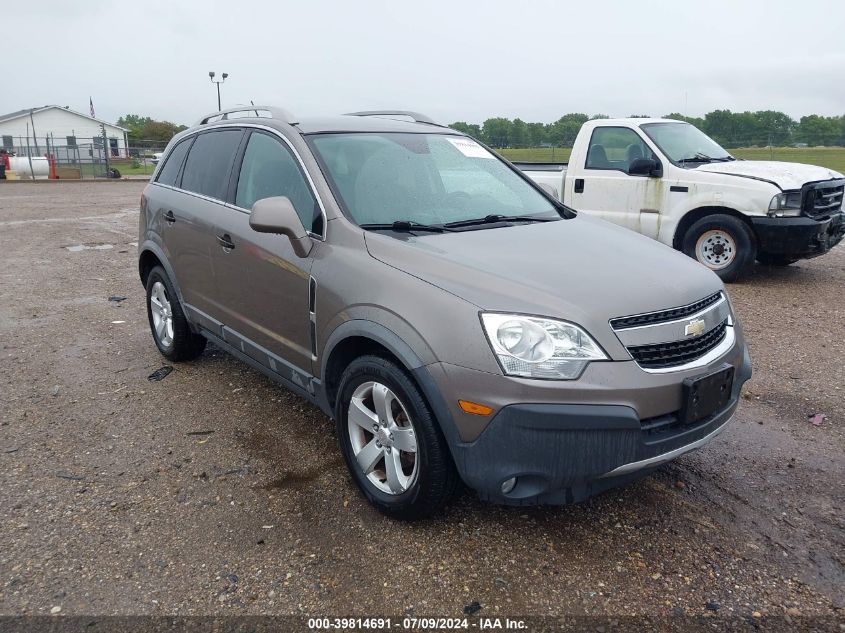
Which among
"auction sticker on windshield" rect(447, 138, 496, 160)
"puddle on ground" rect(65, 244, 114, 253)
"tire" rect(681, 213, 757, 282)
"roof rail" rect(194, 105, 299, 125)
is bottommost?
"puddle on ground" rect(65, 244, 114, 253)

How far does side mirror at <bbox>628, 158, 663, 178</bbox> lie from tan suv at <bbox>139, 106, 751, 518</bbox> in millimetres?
4346

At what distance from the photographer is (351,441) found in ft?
10.6

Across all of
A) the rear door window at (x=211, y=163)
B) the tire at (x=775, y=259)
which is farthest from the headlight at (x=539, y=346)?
the tire at (x=775, y=259)

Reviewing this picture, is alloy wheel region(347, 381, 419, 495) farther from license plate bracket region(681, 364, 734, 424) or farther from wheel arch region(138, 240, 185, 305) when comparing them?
wheel arch region(138, 240, 185, 305)

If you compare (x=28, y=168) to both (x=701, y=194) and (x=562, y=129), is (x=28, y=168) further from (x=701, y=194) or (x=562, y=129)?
(x=701, y=194)

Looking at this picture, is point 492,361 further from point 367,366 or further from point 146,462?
point 146,462

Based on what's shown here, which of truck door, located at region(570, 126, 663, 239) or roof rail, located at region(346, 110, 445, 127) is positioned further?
truck door, located at region(570, 126, 663, 239)

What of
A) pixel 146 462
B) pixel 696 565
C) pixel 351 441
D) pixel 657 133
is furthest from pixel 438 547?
pixel 657 133

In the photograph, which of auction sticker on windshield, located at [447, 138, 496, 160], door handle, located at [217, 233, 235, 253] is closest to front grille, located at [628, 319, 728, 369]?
auction sticker on windshield, located at [447, 138, 496, 160]

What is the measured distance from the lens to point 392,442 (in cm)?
300

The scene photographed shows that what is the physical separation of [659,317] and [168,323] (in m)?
3.79

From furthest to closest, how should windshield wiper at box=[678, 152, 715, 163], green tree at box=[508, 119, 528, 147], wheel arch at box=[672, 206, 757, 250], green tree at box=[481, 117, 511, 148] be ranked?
green tree at box=[508, 119, 528, 147], green tree at box=[481, 117, 511, 148], windshield wiper at box=[678, 152, 715, 163], wheel arch at box=[672, 206, 757, 250]

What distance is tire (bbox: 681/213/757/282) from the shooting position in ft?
25.3

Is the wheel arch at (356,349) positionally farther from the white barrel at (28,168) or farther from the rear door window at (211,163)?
the white barrel at (28,168)
